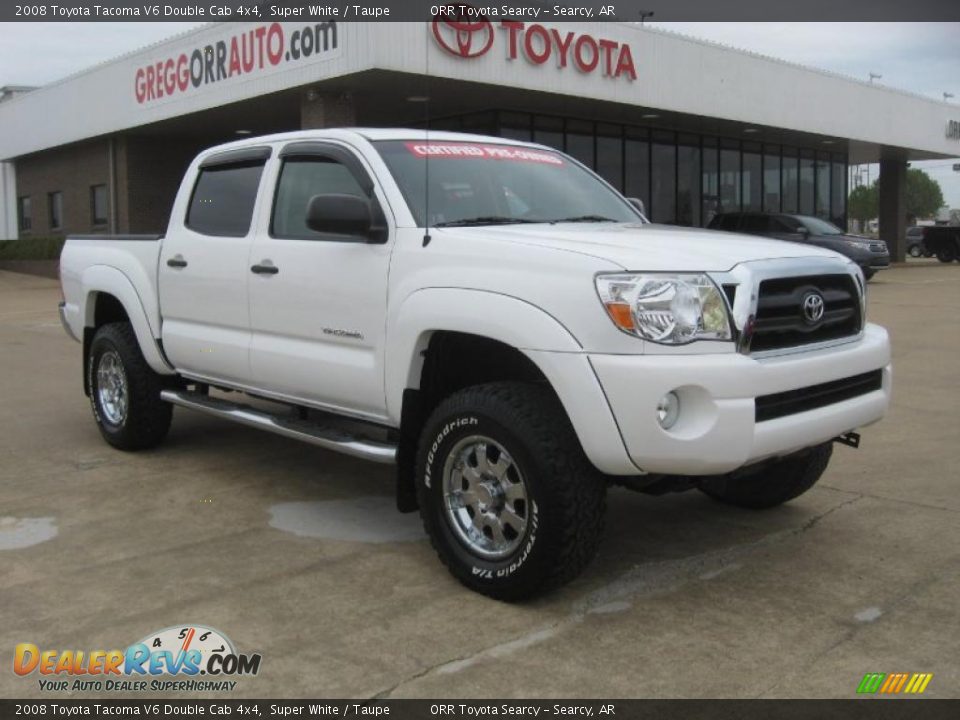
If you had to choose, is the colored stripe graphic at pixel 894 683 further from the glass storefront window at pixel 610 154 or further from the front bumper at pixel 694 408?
the glass storefront window at pixel 610 154

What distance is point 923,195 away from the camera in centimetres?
12925

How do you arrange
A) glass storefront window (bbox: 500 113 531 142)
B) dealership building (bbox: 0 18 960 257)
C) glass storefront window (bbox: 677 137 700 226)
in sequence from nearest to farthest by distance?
dealership building (bbox: 0 18 960 257) → glass storefront window (bbox: 500 113 531 142) → glass storefront window (bbox: 677 137 700 226)

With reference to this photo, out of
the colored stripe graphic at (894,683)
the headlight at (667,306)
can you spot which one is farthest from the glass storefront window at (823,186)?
the colored stripe graphic at (894,683)

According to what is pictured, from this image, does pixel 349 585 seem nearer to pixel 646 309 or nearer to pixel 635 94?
pixel 646 309

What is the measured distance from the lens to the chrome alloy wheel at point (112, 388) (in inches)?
265

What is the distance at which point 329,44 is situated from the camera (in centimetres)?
1688

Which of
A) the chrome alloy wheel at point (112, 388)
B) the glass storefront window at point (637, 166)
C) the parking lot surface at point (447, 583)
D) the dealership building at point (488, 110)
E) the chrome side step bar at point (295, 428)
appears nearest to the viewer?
the parking lot surface at point (447, 583)

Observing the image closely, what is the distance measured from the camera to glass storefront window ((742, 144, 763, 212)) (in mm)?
29172

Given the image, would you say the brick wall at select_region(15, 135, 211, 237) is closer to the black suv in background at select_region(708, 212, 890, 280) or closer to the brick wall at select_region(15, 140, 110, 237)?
the brick wall at select_region(15, 140, 110, 237)

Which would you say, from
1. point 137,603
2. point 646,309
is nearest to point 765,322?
point 646,309

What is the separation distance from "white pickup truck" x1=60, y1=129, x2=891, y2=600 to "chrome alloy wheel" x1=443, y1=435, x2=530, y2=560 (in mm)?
10

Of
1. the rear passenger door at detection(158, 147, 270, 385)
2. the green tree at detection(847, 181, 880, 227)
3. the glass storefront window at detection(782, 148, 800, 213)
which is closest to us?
the rear passenger door at detection(158, 147, 270, 385)

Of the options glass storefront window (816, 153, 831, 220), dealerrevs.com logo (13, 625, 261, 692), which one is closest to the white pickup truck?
dealerrevs.com logo (13, 625, 261, 692)
